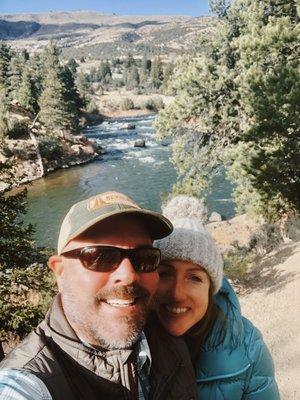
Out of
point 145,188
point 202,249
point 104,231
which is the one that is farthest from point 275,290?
point 145,188

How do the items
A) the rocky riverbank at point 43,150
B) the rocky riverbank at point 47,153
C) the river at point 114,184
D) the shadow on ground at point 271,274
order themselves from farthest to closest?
the rocky riverbank at point 47,153, the rocky riverbank at point 43,150, the river at point 114,184, the shadow on ground at point 271,274

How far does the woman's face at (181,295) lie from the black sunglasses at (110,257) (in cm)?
54

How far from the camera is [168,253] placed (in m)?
2.77

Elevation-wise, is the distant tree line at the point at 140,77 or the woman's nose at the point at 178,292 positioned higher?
the woman's nose at the point at 178,292

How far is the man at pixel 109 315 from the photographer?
6.25 feet

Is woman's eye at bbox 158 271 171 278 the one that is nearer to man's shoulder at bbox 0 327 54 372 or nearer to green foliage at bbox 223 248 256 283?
man's shoulder at bbox 0 327 54 372

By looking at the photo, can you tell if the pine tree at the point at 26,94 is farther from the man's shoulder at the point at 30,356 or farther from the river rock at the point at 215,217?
the man's shoulder at the point at 30,356

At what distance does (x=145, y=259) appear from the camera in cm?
226

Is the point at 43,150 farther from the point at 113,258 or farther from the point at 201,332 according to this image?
the point at 113,258

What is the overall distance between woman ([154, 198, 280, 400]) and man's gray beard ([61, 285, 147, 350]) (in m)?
0.63

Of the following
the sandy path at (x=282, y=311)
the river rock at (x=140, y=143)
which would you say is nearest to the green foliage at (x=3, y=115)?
the river rock at (x=140, y=143)

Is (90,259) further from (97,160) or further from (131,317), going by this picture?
(97,160)

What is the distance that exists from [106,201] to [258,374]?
146 cm

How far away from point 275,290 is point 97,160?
3486cm
